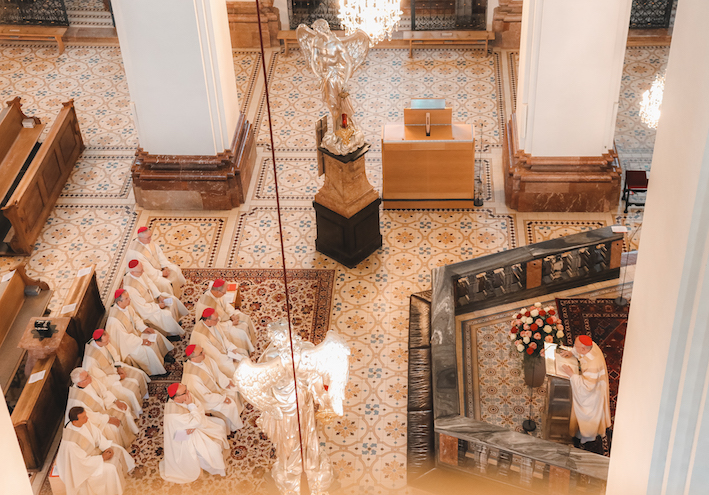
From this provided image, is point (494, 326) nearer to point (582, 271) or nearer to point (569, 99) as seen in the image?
point (582, 271)

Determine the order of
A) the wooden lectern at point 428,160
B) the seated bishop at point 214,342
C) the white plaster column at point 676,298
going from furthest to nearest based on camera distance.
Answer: the wooden lectern at point 428,160 → the seated bishop at point 214,342 → the white plaster column at point 676,298

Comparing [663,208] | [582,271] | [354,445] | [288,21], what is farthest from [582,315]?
[288,21]

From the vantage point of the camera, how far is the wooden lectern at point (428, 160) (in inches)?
347

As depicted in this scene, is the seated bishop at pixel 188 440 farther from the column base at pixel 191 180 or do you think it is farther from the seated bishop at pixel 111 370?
the column base at pixel 191 180

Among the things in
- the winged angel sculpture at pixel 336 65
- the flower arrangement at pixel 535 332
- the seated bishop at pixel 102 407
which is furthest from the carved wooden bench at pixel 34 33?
the flower arrangement at pixel 535 332

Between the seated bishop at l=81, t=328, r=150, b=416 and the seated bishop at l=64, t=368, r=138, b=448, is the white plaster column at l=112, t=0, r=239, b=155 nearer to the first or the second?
the seated bishop at l=81, t=328, r=150, b=416

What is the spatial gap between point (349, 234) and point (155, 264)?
1.85m

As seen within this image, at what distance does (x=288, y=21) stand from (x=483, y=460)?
8.28 m

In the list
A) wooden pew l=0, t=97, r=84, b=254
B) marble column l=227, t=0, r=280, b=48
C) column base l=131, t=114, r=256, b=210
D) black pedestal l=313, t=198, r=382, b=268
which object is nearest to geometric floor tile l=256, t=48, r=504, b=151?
marble column l=227, t=0, r=280, b=48

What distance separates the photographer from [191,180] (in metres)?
9.03

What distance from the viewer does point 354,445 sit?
6.68 meters

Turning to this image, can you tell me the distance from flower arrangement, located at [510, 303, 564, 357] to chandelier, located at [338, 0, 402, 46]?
11.1 feet

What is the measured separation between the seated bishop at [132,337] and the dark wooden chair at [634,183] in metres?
5.03

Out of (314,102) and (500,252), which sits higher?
(314,102)
